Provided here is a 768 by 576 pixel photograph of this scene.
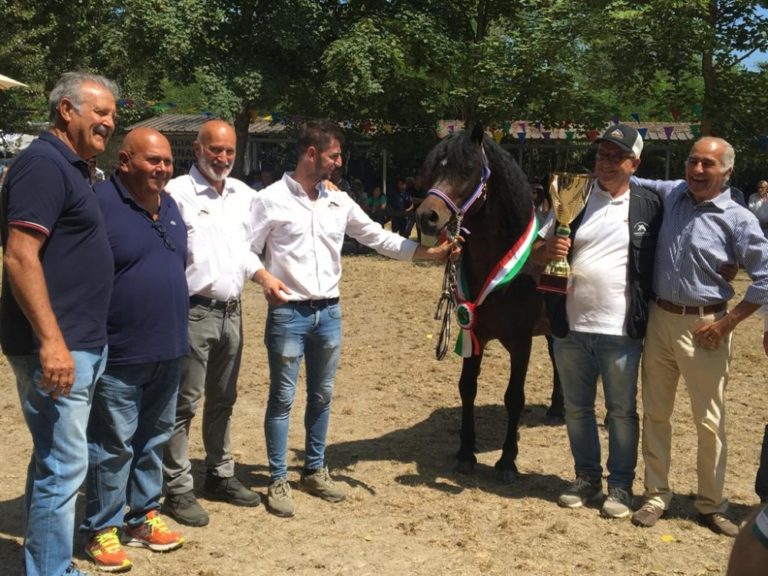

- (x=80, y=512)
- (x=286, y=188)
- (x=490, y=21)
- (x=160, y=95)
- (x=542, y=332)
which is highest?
(x=490, y=21)

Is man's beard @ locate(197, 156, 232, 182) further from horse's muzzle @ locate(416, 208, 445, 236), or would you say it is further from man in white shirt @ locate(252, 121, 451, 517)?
horse's muzzle @ locate(416, 208, 445, 236)

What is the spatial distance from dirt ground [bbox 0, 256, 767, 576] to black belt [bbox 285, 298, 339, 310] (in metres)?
1.20

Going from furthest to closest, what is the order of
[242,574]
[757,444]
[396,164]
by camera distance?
[396,164], [757,444], [242,574]

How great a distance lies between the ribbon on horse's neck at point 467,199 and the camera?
4602mm

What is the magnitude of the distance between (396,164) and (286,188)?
70.4ft

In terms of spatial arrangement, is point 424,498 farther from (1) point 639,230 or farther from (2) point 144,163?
(2) point 144,163

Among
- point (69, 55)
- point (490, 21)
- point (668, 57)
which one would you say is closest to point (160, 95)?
point (69, 55)

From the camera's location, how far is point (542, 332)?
6035 mm

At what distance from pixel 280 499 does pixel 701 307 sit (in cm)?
259

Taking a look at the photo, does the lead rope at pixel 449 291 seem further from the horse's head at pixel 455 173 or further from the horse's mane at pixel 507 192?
the horse's mane at pixel 507 192

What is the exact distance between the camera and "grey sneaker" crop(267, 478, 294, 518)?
4496 millimetres

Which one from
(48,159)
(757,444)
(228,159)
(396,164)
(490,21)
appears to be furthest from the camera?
(396,164)

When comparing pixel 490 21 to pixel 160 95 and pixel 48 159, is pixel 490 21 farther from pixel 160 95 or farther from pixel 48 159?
pixel 48 159

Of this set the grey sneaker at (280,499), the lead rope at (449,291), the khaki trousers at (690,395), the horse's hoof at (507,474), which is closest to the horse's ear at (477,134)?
the lead rope at (449,291)
